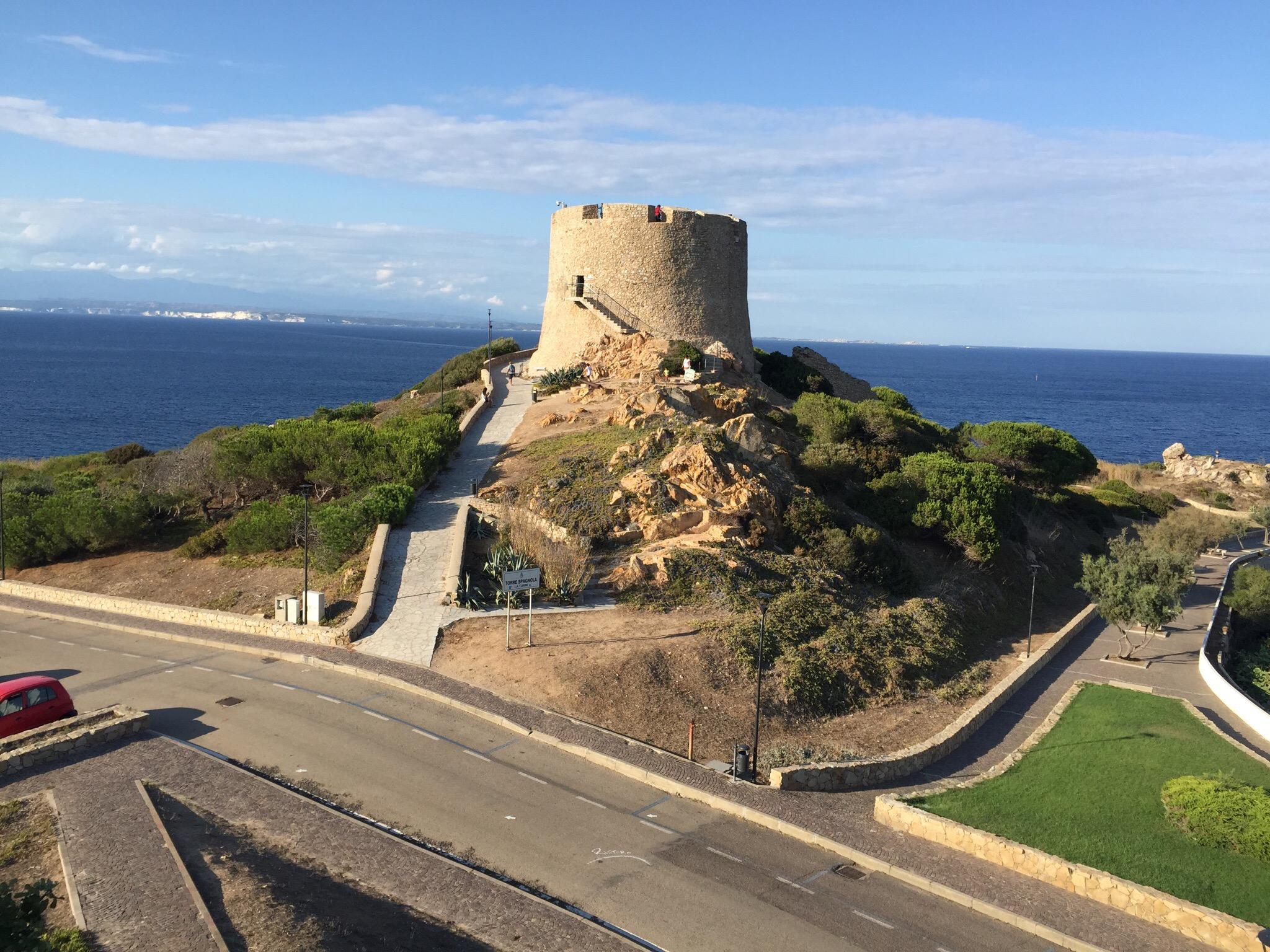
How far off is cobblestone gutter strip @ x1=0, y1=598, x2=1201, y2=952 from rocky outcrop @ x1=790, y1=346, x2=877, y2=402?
1446 inches

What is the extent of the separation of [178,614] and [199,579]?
3.41 meters

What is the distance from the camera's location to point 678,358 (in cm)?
3797

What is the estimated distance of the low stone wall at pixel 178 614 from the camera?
1966cm

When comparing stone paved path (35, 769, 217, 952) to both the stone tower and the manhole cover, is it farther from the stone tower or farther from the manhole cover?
the stone tower

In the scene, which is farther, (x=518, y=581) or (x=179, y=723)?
(x=518, y=581)

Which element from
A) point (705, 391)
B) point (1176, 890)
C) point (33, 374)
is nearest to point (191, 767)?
point (1176, 890)

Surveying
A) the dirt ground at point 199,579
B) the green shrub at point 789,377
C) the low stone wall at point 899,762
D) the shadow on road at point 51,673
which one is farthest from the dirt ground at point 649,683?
the green shrub at point 789,377

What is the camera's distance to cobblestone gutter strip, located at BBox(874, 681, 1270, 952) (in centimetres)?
1049

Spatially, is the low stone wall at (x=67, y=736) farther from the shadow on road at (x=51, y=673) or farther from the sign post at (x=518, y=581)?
the sign post at (x=518, y=581)

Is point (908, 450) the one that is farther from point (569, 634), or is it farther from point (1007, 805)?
point (1007, 805)

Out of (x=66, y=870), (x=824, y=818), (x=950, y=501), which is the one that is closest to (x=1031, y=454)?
(x=950, y=501)

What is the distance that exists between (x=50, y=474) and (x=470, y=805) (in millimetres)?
32131

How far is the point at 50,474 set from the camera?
3688 cm

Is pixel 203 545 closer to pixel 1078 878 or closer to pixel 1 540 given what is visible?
pixel 1 540
